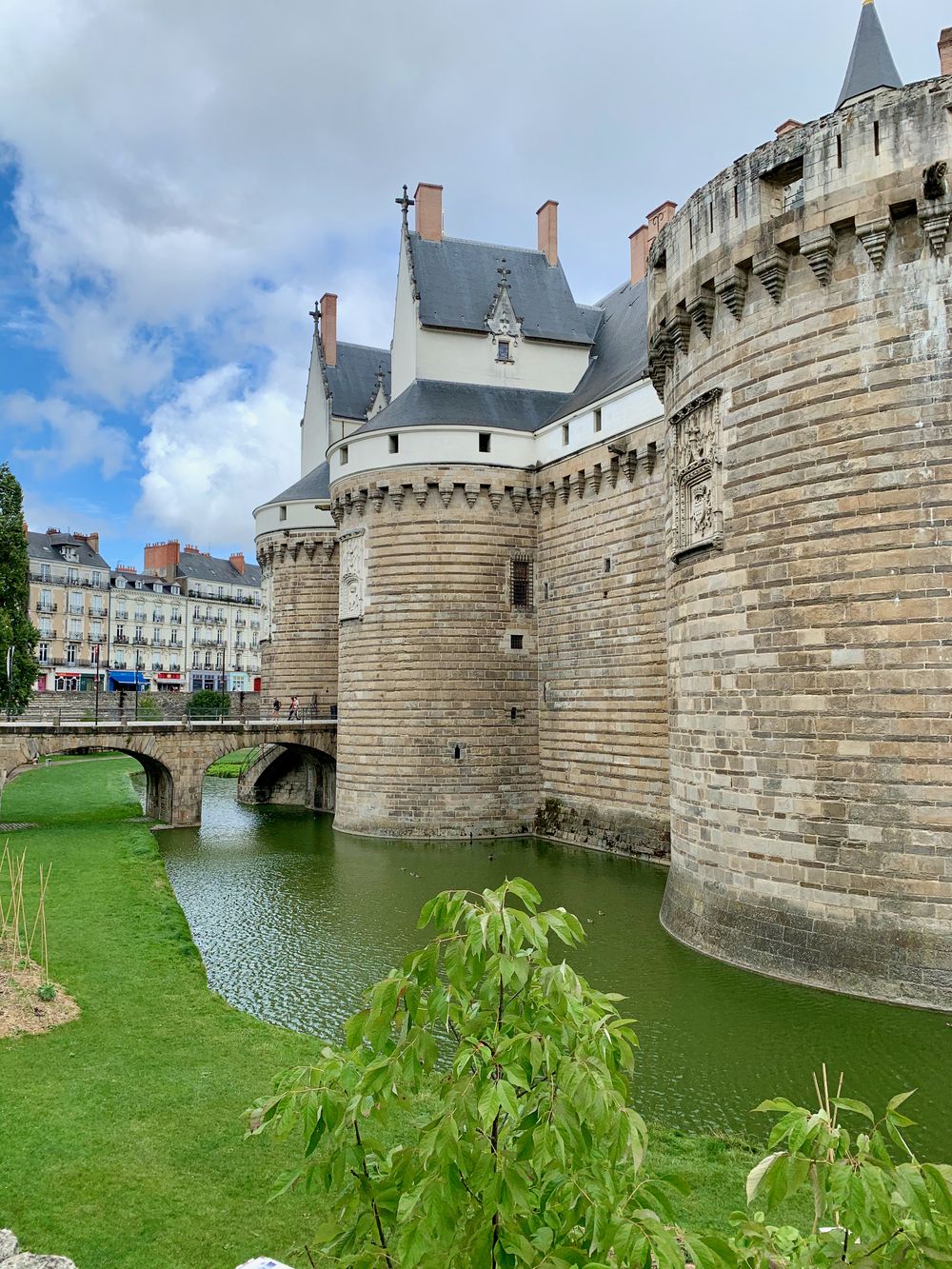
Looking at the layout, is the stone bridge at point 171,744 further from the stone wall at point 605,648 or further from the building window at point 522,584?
the stone wall at point 605,648

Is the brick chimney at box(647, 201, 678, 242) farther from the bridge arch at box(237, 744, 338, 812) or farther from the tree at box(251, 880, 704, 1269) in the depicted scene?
the tree at box(251, 880, 704, 1269)

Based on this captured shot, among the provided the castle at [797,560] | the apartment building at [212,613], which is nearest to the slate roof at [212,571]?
the apartment building at [212,613]

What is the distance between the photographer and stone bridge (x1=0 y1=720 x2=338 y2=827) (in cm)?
2541

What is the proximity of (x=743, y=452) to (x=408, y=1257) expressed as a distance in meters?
12.1

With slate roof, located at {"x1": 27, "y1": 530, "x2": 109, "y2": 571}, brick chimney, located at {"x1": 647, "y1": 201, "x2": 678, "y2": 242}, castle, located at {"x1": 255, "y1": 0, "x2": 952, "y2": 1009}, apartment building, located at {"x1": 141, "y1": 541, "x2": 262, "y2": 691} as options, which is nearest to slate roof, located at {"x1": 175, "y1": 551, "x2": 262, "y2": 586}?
apartment building, located at {"x1": 141, "y1": 541, "x2": 262, "y2": 691}

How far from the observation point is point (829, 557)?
11.7 m

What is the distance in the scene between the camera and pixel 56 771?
4412cm

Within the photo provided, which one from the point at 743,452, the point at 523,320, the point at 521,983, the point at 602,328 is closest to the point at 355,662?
the point at 523,320

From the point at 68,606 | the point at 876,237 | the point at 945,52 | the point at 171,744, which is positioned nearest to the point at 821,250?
the point at 876,237

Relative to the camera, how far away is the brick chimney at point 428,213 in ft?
97.6

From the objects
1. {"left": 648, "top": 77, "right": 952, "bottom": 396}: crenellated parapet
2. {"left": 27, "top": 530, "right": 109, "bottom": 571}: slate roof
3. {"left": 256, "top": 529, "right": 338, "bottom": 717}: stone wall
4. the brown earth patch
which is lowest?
the brown earth patch

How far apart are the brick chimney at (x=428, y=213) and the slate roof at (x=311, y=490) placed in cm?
955

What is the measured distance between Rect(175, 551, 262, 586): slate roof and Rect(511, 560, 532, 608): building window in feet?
176

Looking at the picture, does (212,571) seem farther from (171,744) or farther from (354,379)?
(171,744)
